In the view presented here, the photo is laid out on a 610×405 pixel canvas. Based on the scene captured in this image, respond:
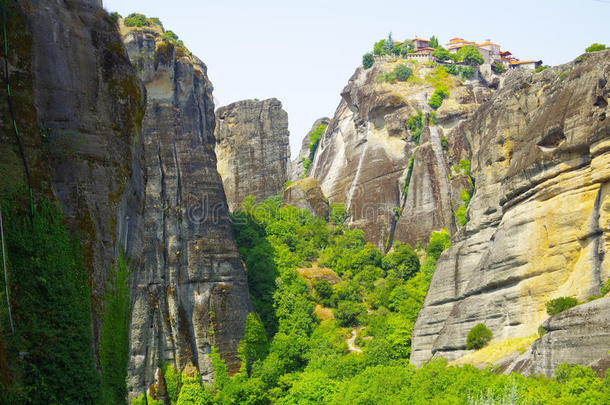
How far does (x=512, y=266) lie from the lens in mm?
40250

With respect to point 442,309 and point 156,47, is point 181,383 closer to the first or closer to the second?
point 442,309

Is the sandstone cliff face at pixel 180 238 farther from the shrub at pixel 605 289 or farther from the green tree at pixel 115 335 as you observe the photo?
the green tree at pixel 115 335

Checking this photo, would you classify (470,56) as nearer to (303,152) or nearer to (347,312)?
(303,152)

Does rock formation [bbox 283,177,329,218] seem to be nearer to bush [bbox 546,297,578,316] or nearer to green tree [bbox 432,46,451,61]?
green tree [bbox 432,46,451,61]

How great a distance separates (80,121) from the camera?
1998cm

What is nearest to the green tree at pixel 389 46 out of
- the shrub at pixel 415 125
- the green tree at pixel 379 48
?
the green tree at pixel 379 48

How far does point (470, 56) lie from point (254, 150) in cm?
2563

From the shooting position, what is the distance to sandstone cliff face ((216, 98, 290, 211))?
251 feet

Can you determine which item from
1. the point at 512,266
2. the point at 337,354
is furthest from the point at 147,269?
the point at 512,266

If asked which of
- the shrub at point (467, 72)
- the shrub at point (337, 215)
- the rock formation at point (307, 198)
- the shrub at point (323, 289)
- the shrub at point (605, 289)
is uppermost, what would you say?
the shrub at point (467, 72)

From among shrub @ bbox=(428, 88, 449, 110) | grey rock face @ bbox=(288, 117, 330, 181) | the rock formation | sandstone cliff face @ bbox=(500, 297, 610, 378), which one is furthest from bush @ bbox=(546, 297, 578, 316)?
grey rock face @ bbox=(288, 117, 330, 181)

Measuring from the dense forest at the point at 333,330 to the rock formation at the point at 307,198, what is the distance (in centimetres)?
98

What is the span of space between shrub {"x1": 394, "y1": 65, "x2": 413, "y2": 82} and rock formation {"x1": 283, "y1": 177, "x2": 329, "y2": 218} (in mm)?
14455

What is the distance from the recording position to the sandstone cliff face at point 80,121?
60.9ft
